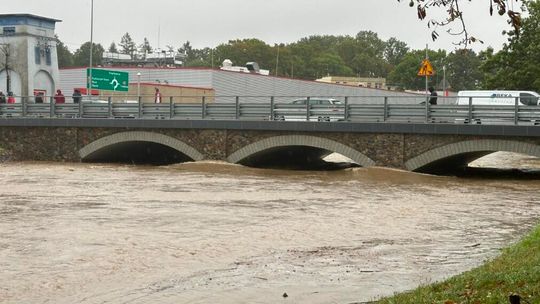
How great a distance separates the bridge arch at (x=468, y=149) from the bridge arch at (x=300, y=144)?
5.88 feet

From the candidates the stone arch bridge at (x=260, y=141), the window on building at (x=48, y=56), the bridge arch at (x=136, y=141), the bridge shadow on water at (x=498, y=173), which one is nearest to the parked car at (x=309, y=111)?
the stone arch bridge at (x=260, y=141)

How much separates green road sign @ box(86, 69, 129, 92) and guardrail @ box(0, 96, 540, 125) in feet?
50.2

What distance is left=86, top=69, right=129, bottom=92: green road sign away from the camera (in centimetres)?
5516

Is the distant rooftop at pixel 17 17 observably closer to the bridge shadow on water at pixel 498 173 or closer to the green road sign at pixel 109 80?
the green road sign at pixel 109 80

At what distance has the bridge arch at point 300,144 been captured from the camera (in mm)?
30469

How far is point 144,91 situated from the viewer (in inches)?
2219

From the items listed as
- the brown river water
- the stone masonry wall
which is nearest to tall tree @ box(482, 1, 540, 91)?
the stone masonry wall

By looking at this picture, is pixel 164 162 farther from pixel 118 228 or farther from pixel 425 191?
pixel 118 228

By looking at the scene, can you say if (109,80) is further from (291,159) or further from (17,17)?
(291,159)

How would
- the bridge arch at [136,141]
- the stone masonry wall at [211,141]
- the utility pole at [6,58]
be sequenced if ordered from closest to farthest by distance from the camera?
the stone masonry wall at [211,141] < the bridge arch at [136,141] < the utility pole at [6,58]

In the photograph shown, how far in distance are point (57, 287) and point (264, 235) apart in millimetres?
5619

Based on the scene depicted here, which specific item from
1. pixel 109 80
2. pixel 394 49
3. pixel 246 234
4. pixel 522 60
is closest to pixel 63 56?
pixel 394 49

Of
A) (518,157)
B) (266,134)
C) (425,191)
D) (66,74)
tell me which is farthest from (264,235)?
(66,74)

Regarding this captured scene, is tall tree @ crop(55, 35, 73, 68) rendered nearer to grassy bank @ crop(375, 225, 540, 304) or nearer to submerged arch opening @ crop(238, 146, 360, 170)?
submerged arch opening @ crop(238, 146, 360, 170)
